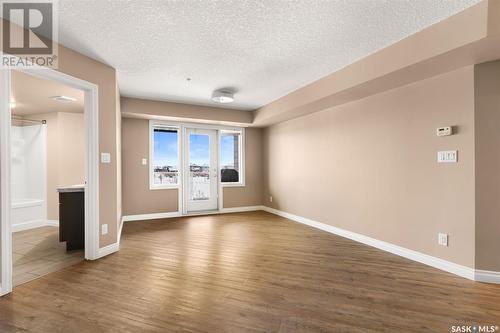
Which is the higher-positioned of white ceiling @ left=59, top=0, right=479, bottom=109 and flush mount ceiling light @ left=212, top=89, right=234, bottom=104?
white ceiling @ left=59, top=0, right=479, bottom=109

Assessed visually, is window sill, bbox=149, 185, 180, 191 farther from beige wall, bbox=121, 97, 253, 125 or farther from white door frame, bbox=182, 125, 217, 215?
beige wall, bbox=121, 97, 253, 125

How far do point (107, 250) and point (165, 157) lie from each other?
295 centimetres

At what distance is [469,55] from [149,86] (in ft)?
14.6

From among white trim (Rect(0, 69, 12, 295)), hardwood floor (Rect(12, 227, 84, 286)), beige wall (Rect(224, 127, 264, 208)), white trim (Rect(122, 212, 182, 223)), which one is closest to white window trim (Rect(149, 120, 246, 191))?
beige wall (Rect(224, 127, 264, 208))

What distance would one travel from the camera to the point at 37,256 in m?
3.38

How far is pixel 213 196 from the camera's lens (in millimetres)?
6578

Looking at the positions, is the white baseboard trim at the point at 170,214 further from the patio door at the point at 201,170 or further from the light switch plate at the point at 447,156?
the light switch plate at the point at 447,156

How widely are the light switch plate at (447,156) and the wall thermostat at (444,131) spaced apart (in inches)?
8.2

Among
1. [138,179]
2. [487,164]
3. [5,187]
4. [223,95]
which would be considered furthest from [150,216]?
[487,164]

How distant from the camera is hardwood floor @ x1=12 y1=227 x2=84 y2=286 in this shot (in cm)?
286

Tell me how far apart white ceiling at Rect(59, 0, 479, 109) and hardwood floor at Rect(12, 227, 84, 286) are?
2.68 m

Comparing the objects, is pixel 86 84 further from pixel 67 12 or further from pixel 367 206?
pixel 367 206

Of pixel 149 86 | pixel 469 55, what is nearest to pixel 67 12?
pixel 149 86

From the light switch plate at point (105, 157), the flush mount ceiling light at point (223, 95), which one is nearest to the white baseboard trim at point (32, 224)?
the light switch plate at point (105, 157)
